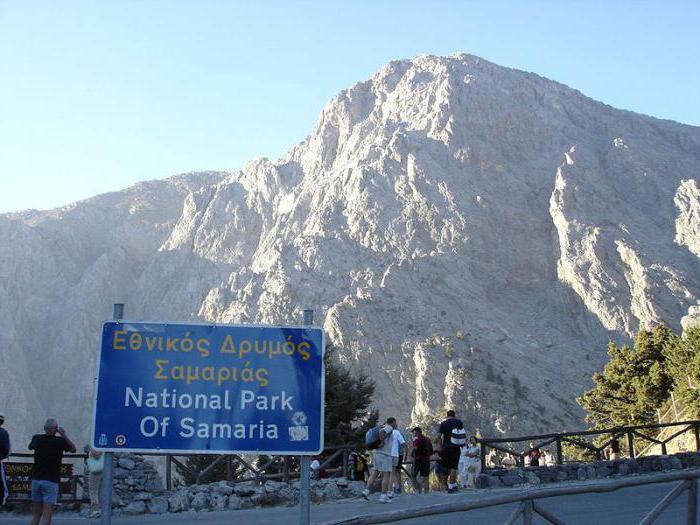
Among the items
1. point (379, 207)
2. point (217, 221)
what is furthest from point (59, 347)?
point (379, 207)

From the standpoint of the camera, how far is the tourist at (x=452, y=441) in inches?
636

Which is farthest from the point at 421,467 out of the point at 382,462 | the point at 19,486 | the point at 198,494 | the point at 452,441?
the point at 19,486

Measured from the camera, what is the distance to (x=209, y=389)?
5.93 meters

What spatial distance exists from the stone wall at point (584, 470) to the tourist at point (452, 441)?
97 cm

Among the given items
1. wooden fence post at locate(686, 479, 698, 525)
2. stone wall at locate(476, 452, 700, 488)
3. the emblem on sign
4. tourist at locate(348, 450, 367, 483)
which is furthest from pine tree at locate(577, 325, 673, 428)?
the emblem on sign

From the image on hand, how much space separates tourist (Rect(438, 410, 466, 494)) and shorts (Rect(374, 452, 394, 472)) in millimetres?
1534

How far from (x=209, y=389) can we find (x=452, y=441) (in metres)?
11.2

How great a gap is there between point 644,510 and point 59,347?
87.5m

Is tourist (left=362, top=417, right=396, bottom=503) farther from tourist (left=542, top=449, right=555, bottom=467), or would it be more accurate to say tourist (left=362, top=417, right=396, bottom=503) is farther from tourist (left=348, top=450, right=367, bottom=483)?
tourist (left=542, top=449, right=555, bottom=467)

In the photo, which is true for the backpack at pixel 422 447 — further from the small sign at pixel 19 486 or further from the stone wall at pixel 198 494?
the small sign at pixel 19 486

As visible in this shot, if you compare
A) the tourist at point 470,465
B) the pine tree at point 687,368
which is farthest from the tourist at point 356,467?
the pine tree at point 687,368

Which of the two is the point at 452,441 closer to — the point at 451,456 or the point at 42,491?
the point at 451,456

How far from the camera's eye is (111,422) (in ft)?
19.2

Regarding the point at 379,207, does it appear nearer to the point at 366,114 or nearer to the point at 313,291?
the point at 313,291
